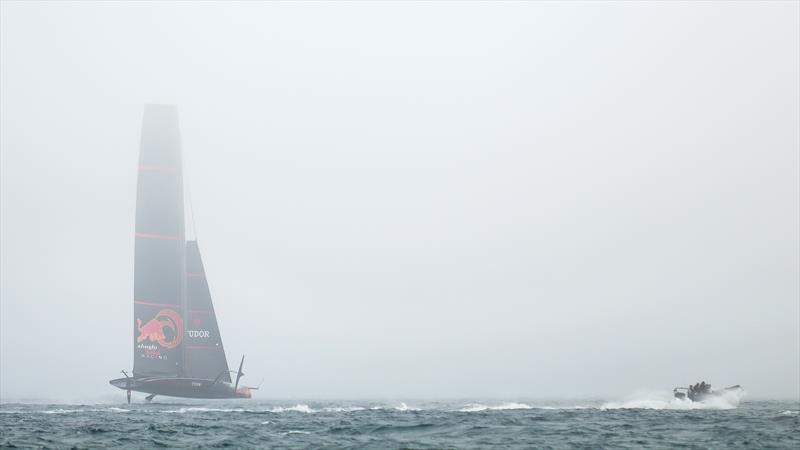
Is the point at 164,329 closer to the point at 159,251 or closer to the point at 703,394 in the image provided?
the point at 159,251

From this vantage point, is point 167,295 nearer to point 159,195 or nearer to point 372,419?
point 159,195

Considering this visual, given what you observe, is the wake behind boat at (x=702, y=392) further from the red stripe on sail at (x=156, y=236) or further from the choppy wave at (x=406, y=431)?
the red stripe on sail at (x=156, y=236)

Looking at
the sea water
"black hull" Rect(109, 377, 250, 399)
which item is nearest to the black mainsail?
"black hull" Rect(109, 377, 250, 399)

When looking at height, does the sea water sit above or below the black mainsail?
below

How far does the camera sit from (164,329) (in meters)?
105

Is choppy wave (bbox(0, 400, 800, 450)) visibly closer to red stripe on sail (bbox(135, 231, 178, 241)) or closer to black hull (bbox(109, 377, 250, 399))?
black hull (bbox(109, 377, 250, 399))

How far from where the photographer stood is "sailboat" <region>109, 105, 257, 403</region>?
10356 centimetres

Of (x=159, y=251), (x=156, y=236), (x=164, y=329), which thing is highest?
(x=156, y=236)

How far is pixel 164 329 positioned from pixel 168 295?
4.09m

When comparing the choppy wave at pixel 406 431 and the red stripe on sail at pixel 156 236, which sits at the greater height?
the red stripe on sail at pixel 156 236

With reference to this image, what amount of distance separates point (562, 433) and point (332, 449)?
14.5 meters

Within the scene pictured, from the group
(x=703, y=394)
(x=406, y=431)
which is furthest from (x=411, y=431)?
(x=703, y=394)

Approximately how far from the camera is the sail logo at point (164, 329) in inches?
4141

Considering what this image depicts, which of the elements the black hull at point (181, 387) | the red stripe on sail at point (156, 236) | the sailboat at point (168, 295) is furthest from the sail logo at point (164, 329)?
the red stripe on sail at point (156, 236)
